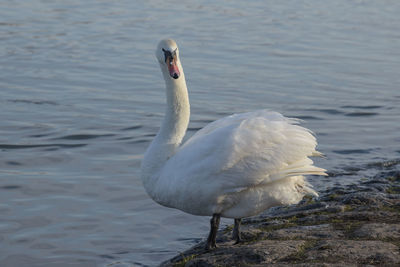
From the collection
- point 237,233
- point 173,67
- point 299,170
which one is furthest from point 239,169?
point 173,67

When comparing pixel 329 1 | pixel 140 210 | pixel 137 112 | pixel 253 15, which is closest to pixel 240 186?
pixel 140 210

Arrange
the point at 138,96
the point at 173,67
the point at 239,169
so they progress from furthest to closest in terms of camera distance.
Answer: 1. the point at 138,96
2. the point at 173,67
3. the point at 239,169

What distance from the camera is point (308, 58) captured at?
1488cm

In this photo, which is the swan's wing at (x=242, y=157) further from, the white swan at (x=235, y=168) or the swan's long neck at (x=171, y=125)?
the swan's long neck at (x=171, y=125)

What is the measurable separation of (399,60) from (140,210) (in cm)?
933

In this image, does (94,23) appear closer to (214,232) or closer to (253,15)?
(253,15)

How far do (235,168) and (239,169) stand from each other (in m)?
0.03

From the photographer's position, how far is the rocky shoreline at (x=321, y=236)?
4.67m

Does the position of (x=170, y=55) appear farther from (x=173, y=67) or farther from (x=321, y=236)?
(x=321, y=236)

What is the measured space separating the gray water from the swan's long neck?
4.29 feet

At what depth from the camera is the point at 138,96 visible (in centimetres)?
1204

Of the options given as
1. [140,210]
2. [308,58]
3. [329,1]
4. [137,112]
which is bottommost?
[140,210]

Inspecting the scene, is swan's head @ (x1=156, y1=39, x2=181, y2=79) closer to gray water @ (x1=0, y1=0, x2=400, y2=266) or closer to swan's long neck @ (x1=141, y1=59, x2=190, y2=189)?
swan's long neck @ (x1=141, y1=59, x2=190, y2=189)

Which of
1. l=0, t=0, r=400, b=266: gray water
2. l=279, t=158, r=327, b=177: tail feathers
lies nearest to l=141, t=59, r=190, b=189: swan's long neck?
l=279, t=158, r=327, b=177: tail feathers
